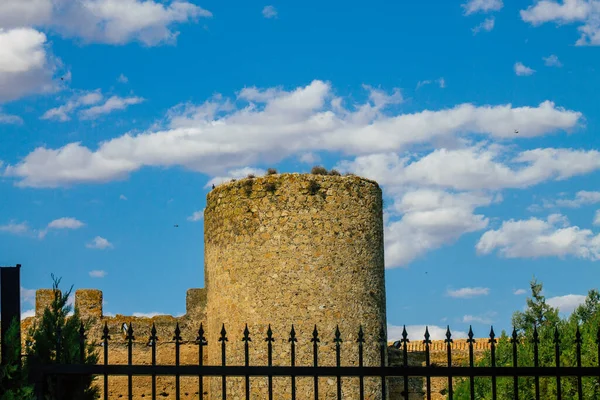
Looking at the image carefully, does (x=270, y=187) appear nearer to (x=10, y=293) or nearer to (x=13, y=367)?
(x=10, y=293)

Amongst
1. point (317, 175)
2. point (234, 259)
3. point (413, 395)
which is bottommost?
point (413, 395)

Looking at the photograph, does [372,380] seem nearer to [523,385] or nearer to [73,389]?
[523,385]

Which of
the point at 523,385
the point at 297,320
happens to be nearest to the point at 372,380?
the point at 297,320

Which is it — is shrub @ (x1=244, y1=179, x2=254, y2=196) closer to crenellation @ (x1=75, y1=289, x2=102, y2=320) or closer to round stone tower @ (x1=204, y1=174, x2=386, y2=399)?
round stone tower @ (x1=204, y1=174, x2=386, y2=399)

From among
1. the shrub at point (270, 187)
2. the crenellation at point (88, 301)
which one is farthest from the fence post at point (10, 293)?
the crenellation at point (88, 301)

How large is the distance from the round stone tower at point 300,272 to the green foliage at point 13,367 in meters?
7.49

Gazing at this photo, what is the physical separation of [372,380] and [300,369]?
873 cm

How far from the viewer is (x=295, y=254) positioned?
16500mm

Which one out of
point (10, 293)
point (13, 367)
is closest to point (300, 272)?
point (10, 293)

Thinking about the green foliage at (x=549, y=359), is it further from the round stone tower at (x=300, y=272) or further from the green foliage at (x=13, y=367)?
the green foliage at (x=13, y=367)

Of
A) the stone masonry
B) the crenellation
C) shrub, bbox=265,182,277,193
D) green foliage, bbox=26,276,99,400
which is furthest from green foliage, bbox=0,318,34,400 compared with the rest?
the crenellation

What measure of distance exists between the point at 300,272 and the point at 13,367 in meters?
7.83

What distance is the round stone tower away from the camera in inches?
647

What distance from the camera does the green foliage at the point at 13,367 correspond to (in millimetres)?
9141
